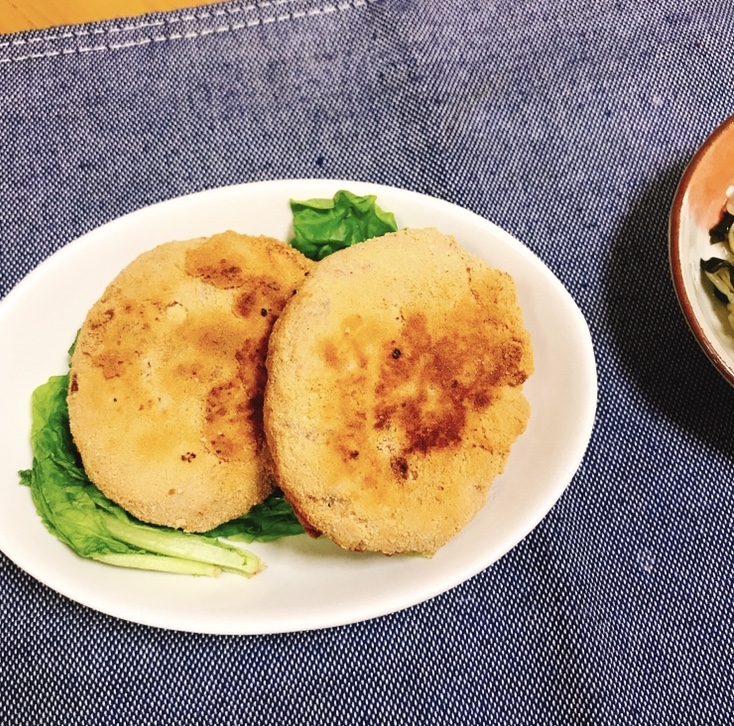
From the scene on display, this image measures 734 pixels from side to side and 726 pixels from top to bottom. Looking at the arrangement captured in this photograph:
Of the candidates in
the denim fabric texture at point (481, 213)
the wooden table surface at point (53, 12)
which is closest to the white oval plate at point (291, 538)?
the denim fabric texture at point (481, 213)

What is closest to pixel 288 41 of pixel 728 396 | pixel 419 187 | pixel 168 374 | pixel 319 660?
pixel 419 187

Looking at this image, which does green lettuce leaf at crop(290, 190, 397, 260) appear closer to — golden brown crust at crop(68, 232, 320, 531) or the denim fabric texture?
golden brown crust at crop(68, 232, 320, 531)

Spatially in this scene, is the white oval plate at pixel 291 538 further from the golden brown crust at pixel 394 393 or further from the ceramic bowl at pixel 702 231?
the ceramic bowl at pixel 702 231

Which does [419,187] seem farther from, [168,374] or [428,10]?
[168,374]

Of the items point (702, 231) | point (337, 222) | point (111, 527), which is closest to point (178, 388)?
point (111, 527)

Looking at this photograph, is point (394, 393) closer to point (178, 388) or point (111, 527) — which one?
→ point (178, 388)

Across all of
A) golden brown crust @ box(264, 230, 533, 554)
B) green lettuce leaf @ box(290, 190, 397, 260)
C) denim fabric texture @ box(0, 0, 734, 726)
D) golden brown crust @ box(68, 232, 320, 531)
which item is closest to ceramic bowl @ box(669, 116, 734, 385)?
denim fabric texture @ box(0, 0, 734, 726)
